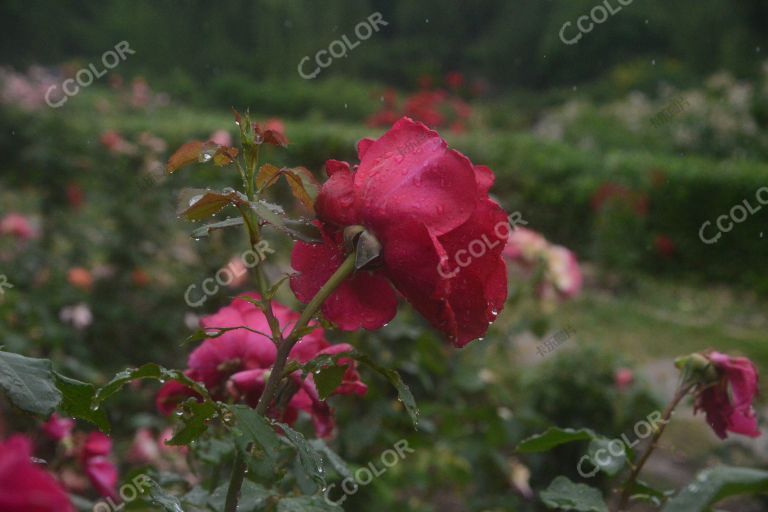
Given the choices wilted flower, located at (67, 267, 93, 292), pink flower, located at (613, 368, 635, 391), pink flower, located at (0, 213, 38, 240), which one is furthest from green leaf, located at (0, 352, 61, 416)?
pink flower, located at (0, 213, 38, 240)

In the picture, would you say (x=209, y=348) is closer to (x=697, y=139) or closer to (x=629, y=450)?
(x=629, y=450)

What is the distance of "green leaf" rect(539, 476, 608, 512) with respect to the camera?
54 centimetres

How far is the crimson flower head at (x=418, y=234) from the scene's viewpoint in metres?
0.41

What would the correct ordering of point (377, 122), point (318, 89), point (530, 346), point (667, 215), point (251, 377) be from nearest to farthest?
point (251, 377) → point (530, 346) → point (667, 215) → point (377, 122) → point (318, 89)

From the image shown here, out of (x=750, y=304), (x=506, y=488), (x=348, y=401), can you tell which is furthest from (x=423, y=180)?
(x=750, y=304)

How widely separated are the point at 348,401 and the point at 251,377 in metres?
0.91

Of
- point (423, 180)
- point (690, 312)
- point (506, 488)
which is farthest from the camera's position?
point (690, 312)

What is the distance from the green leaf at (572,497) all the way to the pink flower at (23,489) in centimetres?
38

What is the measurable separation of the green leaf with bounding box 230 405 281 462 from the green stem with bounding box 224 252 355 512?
0.10ft

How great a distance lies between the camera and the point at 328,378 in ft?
1.45

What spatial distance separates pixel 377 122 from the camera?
7703 mm

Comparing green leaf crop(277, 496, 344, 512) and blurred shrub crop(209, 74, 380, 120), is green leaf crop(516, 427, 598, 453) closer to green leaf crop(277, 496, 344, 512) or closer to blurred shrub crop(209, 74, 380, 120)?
green leaf crop(277, 496, 344, 512)

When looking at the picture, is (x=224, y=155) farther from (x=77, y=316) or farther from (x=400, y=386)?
(x=77, y=316)

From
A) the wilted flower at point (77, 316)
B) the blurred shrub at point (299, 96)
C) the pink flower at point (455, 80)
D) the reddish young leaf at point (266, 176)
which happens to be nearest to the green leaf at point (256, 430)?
the reddish young leaf at point (266, 176)
